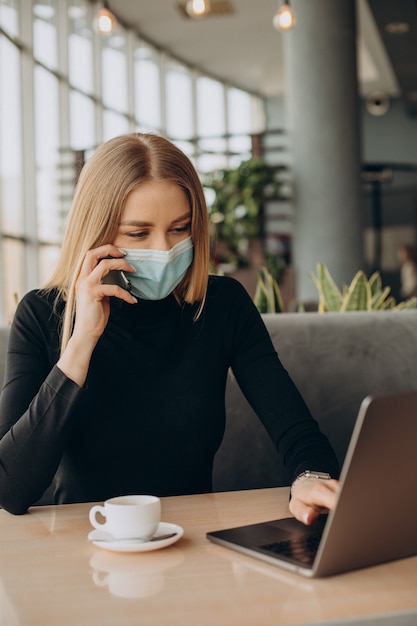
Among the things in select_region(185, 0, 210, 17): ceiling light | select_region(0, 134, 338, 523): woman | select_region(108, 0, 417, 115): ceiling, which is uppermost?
select_region(108, 0, 417, 115): ceiling

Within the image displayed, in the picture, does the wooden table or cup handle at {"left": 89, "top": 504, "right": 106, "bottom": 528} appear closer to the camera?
the wooden table

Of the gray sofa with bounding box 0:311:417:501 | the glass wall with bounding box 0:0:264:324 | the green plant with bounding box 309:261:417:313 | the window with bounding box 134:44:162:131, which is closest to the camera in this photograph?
the gray sofa with bounding box 0:311:417:501

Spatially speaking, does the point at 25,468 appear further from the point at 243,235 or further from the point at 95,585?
the point at 243,235

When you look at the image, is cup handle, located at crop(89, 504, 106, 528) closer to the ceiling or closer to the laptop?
the laptop

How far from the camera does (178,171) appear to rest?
5.09 feet

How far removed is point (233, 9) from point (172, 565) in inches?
363

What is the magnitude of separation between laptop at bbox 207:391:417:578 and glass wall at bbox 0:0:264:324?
4.92m

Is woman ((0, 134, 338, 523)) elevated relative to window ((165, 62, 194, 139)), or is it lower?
lower

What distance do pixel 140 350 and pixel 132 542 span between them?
1.94 feet

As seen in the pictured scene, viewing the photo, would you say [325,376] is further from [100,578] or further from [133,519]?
[100,578]

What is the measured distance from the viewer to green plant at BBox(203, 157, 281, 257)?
791 cm

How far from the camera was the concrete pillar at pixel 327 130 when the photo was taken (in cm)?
689

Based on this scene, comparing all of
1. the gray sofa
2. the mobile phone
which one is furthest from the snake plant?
the mobile phone

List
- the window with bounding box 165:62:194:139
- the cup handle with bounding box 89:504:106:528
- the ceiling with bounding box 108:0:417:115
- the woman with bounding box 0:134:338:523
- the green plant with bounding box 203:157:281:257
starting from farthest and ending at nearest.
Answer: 1. the window with bounding box 165:62:194:139
2. the ceiling with bounding box 108:0:417:115
3. the green plant with bounding box 203:157:281:257
4. the woman with bounding box 0:134:338:523
5. the cup handle with bounding box 89:504:106:528
